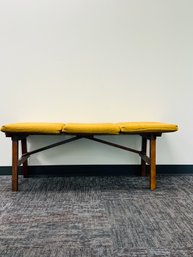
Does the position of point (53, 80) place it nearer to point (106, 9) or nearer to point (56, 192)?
point (106, 9)

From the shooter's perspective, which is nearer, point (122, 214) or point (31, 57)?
point (122, 214)

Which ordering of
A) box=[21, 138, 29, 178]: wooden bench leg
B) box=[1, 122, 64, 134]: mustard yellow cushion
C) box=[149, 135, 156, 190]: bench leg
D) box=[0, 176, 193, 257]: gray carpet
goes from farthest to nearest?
box=[21, 138, 29, 178]: wooden bench leg → box=[149, 135, 156, 190]: bench leg → box=[1, 122, 64, 134]: mustard yellow cushion → box=[0, 176, 193, 257]: gray carpet

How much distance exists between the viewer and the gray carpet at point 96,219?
1.20 meters

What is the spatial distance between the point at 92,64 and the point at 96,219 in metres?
1.44

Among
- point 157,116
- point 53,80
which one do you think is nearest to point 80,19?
point 53,80

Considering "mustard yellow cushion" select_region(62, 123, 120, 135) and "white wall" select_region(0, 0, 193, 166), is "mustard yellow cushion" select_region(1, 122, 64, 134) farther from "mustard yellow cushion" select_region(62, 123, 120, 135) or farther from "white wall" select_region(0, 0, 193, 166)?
"white wall" select_region(0, 0, 193, 166)

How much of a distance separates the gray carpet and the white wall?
1.63ft

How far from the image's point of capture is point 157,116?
246cm

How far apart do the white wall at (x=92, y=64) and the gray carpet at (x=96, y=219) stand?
497 mm

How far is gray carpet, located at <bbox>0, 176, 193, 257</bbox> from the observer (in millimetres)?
1197

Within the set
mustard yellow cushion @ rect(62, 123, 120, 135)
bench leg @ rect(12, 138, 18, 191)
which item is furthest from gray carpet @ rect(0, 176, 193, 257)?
mustard yellow cushion @ rect(62, 123, 120, 135)

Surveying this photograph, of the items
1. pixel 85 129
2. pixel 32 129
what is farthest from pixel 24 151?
pixel 85 129

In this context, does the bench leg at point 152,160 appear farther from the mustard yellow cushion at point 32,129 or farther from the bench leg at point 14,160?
the bench leg at point 14,160

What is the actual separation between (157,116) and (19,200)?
143cm
